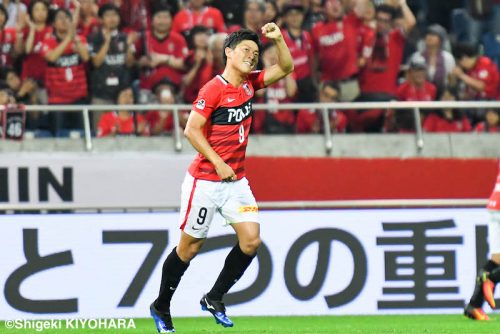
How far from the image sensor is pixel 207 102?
8961mm

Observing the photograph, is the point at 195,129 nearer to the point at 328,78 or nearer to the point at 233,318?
the point at 233,318

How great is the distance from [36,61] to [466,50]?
207 inches

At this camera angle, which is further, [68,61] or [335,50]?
[335,50]

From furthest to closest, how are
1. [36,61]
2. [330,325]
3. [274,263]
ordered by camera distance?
[36,61], [274,263], [330,325]

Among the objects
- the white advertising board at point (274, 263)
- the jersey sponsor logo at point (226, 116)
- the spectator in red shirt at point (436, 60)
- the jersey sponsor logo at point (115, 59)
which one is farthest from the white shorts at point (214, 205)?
the spectator in red shirt at point (436, 60)

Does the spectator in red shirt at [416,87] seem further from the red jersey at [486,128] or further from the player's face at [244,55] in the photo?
the player's face at [244,55]

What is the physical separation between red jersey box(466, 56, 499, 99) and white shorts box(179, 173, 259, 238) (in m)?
7.59

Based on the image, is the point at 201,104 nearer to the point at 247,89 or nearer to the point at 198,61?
the point at 247,89

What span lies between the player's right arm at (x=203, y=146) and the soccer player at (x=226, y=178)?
0.07 feet

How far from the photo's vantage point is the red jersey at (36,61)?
15043mm

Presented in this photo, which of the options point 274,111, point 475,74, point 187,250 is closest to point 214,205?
point 187,250

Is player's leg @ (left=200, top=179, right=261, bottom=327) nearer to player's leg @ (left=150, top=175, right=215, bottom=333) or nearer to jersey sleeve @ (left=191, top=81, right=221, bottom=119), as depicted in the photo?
player's leg @ (left=150, top=175, right=215, bottom=333)

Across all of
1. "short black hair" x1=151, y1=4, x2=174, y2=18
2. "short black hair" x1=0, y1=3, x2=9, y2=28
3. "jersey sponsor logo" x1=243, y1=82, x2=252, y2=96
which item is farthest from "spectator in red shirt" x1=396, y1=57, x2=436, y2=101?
"jersey sponsor logo" x1=243, y1=82, x2=252, y2=96

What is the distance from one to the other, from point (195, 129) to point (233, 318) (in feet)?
9.75
